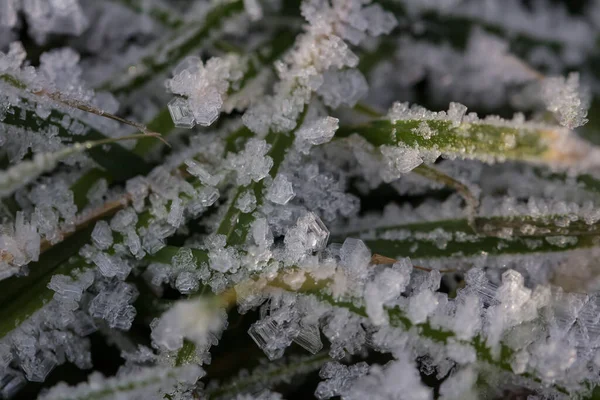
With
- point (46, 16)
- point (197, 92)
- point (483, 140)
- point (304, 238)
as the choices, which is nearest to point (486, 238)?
point (483, 140)

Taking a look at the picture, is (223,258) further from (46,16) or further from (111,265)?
(46,16)

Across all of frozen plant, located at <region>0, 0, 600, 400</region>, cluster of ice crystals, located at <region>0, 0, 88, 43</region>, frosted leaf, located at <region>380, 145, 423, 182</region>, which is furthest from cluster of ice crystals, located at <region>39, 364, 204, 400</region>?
cluster of ice crystals, located at <region>0, 0, 88, 43</region>

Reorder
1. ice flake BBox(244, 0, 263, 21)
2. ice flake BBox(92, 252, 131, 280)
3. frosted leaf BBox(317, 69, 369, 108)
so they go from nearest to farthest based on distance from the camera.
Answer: ice flake BBox(92, 252, 131, 280)
frosted leaf BBox(317, 69, 369, 108)
ice flake BBox(244, 0, 263, 21)

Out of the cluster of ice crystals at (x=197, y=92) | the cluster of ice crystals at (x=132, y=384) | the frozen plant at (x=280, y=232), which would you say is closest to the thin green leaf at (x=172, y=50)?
the frozen plant at (x=280, y=232)

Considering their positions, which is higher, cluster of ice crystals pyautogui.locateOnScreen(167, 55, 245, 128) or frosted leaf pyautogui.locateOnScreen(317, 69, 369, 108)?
cluster of ice crystals pyautogui.locateOnScreen(167, 55, 245, 128)

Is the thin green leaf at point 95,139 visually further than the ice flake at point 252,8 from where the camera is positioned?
No

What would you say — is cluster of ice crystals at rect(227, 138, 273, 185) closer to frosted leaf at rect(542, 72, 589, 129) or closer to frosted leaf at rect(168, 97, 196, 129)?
frosted leaf at rect(168, 97, 196, 129)

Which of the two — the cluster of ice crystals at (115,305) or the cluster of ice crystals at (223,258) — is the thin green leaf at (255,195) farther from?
the cluster of ice crystals at (115,305)

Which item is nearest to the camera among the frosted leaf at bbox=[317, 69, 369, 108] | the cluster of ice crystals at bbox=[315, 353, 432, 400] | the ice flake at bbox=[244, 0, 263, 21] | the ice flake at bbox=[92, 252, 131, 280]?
the cluster of ice crystals at bbox=[315, 353, 432, 400]
